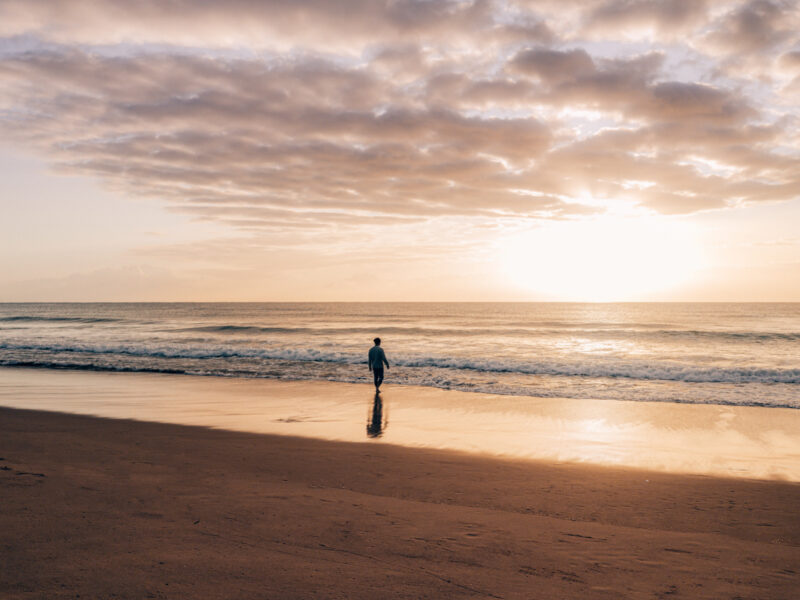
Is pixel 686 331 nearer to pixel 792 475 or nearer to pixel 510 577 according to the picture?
pixel 792 475

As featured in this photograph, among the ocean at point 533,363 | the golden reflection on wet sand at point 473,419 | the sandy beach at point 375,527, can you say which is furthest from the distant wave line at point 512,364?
the sandy beach at point 375,527

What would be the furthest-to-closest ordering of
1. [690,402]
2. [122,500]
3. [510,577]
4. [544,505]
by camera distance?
[690,402] → [544,505] → [122,500] → [510,577]

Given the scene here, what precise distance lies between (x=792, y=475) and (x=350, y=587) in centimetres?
789

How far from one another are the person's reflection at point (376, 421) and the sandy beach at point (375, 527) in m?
2.06

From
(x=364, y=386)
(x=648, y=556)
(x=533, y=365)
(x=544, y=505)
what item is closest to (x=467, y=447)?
(x=544, y=505)

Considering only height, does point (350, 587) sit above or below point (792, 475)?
above

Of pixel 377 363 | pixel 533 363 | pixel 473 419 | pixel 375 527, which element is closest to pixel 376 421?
pixel 473 419

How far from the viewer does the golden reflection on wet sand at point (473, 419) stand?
900cm

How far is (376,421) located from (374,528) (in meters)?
6.67

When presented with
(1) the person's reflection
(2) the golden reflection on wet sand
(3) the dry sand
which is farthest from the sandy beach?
(1) the person's reflection

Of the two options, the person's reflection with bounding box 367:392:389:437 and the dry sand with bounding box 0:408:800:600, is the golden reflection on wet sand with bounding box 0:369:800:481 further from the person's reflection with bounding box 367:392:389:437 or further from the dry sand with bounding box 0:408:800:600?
the dry sand with bounding box 0:408:800:600

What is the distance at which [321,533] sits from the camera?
491cm

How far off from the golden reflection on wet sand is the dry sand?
1206mm

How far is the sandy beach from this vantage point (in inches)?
154
